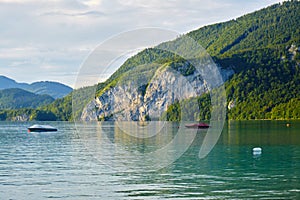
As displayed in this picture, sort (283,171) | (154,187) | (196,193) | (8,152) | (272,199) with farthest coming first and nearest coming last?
(8,152)
(283,171)
(154,187)
(196,193)
(272,199)

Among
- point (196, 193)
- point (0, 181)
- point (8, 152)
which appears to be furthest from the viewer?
point (8, 152)

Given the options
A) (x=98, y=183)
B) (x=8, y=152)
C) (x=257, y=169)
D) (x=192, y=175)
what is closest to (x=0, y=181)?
(x=98, y=183)

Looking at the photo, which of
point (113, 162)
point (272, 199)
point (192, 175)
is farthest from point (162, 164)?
point (272, 199)

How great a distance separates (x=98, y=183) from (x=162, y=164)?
49.7 feet

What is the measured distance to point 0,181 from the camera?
46.8 meters

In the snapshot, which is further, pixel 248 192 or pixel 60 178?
pixel 60 178

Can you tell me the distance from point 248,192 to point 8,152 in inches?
1939

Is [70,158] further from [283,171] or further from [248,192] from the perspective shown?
[248,192]

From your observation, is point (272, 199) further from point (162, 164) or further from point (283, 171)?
point (162, 164)

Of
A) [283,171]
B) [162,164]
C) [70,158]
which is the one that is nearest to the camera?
[283,171]

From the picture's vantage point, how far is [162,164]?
59188 millimetres

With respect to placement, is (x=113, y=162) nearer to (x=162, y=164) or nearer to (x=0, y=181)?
(x=162, y=164)

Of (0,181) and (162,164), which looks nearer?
(0,181)

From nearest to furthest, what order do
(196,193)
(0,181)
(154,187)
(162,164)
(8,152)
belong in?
(196,193), (154,187), (0,181), (162,164), (8,152)
